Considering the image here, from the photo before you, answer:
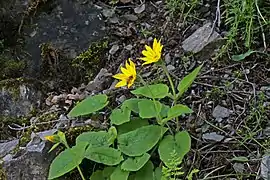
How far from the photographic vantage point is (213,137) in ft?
5.91

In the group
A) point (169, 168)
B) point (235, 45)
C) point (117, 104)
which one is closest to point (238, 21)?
point (235, 45)

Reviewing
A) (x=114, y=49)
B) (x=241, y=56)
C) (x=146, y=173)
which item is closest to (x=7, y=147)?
(x=146, y=173)

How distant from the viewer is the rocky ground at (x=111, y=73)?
69.6 inches

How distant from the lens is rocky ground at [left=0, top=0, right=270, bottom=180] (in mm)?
1767

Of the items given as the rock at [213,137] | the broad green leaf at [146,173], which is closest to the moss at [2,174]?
the broad green leaf at [146,173]

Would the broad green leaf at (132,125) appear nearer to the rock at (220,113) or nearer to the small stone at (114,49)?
the rock at (220,113)

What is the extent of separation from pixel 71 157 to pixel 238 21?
825 mm

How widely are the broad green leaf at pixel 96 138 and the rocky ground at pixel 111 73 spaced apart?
134mm

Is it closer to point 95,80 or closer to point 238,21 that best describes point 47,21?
point 95,80

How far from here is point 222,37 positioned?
6.82ft

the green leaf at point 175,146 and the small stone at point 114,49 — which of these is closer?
the green leaf at point 175,146

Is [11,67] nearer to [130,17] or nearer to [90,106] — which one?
[130,17]

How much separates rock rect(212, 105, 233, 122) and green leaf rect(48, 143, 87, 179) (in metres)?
0.50

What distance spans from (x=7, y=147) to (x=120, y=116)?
44 cm
